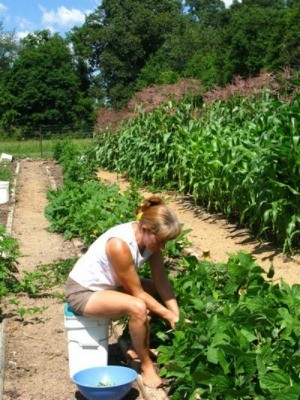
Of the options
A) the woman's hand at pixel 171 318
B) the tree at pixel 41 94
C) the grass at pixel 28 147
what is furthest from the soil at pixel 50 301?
the tree at pixel 41 94

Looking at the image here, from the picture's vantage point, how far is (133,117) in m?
17.8

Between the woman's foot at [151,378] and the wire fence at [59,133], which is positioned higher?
the wire fence at [59,133]

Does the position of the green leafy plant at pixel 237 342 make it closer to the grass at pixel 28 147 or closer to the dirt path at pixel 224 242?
the dirt path at pixel 224 242

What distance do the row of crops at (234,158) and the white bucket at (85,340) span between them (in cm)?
325

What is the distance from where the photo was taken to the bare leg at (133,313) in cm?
425

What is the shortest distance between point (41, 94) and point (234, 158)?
47480 mm

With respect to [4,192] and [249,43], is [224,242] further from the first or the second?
[249,43]

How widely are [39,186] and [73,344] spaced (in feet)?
44.2

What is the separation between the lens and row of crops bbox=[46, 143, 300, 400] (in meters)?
3.40

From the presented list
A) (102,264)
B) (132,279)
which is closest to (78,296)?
(102,264)

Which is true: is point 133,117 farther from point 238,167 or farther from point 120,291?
point 120,291

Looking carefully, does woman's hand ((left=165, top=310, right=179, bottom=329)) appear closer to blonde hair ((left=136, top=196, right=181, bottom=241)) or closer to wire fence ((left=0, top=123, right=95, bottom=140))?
blonde hair ((left=136, top=196, right=181, bottom=241))

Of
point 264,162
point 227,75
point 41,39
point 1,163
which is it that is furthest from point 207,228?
point 41,39

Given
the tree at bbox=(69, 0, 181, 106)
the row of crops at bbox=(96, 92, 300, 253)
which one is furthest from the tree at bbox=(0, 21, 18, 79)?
the row of crops at bbox=(96, 92, 300, 253)
